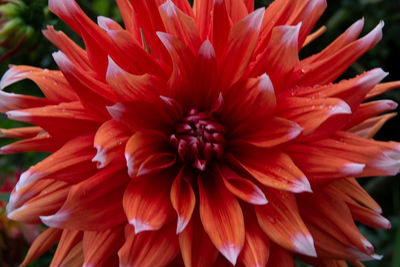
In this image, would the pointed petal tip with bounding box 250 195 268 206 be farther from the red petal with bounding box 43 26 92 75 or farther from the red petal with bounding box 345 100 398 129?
the red petal with bounding box 43 26 92 75

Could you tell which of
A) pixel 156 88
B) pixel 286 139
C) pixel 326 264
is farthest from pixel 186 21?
pixel 326 264

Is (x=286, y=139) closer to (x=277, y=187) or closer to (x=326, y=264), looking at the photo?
(x=277, y=187)

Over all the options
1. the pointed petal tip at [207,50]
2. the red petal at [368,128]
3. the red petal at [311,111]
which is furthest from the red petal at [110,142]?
the red petal at [368,128]

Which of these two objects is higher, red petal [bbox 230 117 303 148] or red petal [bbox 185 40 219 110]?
red petal [bbox 185 40 219 110]

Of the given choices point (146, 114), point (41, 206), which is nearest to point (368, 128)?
point (146, 114)

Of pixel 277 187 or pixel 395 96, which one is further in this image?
pixel 395 96

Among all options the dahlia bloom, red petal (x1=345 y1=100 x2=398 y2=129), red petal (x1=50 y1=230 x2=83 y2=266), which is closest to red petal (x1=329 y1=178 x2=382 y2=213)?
the dahlia bloom

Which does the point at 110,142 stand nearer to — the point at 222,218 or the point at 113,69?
the point at 113,69
